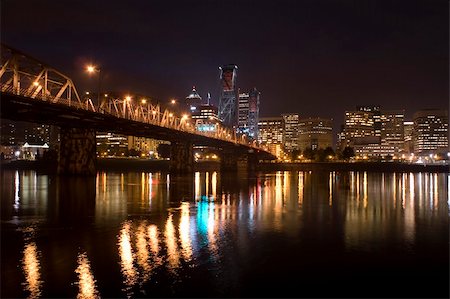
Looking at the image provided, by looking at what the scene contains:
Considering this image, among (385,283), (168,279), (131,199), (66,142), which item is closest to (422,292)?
(385,283)

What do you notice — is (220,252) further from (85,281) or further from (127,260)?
(85,281)

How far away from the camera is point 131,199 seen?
40.4m

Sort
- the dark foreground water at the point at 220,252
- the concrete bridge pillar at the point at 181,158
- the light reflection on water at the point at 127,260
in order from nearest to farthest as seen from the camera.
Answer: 1. the dark foreground water at the point at 220,252
2. the light reflection on water at the point at 127,260
3. the concrete bridge pillar at the point at 181,158

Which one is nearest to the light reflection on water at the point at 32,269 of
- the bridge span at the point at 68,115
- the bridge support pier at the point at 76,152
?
the bridge span at the point at 68,115

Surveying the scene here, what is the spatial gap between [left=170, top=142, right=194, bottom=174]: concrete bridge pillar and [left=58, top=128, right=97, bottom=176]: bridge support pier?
1409 inches

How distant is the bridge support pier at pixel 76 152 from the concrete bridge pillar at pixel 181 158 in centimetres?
3580

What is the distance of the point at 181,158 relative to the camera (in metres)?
113

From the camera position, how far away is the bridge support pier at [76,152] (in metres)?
74.2

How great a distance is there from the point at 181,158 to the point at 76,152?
40821 mm

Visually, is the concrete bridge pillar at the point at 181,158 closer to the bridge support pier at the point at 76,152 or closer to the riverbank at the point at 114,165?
the riverbank at the point at 114,165

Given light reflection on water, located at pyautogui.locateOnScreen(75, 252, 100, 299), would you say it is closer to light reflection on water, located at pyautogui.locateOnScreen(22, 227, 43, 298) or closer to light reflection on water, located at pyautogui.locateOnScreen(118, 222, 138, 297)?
light reflection on water, located at pyautogui.locateOnScreen(118, 222, 138, 297)

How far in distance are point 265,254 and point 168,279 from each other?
5.01 metres

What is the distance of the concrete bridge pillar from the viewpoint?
11106 cm

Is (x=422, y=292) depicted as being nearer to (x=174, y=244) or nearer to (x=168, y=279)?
(x=168, y=279)
